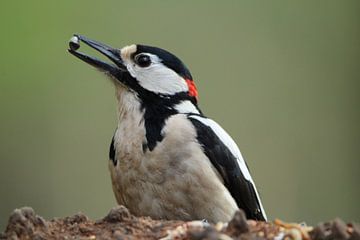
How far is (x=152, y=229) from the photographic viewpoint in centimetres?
305

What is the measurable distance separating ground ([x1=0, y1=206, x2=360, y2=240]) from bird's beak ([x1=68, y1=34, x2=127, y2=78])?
52.1 inches

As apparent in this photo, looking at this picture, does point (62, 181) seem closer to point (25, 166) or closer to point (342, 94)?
point (25, 166)

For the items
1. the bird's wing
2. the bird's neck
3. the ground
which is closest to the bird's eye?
the bird's neck

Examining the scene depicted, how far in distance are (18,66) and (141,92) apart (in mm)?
2612

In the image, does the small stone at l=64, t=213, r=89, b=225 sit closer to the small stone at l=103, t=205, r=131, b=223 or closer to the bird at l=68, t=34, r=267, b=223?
the small stone at l=103, t=205, r=131, b=223

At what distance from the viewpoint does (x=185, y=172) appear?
13.0ft

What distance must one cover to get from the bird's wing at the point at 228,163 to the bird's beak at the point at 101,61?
1.42 ft

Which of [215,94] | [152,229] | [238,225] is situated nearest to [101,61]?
[152,229]

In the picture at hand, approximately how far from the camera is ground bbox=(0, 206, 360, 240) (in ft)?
9.15

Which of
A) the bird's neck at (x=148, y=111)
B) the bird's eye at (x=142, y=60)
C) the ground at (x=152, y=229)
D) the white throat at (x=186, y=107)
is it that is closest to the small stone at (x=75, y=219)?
the ground at (x=152, y=229)

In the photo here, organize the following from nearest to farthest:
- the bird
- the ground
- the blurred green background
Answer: the ground, the bird, the blurred green background

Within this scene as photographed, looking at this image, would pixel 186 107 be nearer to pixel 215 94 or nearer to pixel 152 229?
pixel 152 229

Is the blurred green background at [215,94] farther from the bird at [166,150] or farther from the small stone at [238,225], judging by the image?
the small stone at [238,225]

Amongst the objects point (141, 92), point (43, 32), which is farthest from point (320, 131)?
point (141, 92)
